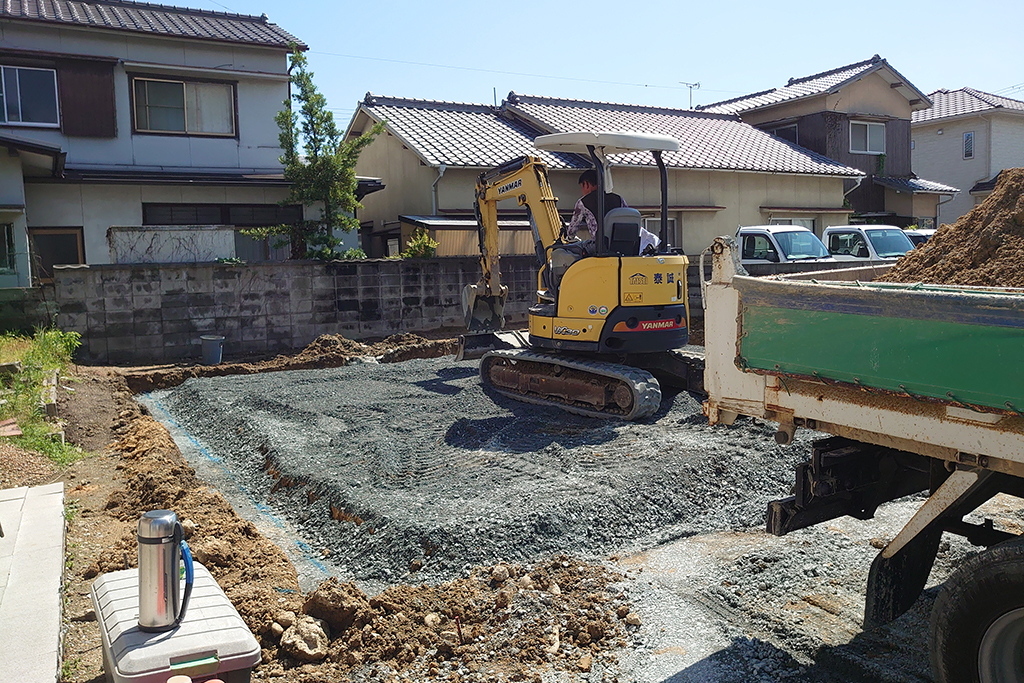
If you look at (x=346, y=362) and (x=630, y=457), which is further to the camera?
(x=346, y=362)

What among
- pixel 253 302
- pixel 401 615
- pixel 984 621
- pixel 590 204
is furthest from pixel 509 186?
pixel 984 621

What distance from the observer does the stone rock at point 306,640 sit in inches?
139

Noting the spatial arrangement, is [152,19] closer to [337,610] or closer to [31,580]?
[31,580]

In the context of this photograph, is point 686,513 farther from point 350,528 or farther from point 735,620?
point 350,528

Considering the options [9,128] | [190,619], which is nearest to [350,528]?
[190,619]

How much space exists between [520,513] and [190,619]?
231cm

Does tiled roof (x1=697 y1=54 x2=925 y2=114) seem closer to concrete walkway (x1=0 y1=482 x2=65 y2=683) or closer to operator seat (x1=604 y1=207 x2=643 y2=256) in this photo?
operator seat (x1=604 y1=207 x2=643 y2=256)

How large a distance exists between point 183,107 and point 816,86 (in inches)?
715

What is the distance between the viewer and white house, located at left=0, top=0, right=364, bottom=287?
45.3ft

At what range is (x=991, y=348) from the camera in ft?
8.55

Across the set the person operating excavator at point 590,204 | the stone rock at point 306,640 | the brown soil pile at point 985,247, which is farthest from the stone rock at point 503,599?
the person operating excavator at point 590,204

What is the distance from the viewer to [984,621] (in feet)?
8.65

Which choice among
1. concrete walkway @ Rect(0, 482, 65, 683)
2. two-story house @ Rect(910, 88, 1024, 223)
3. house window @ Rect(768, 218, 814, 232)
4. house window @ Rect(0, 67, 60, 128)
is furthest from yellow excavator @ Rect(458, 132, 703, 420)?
two-story house @ Rect(910, 88, 1024, 223)

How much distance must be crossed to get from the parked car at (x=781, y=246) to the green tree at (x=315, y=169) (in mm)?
7120
